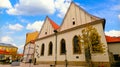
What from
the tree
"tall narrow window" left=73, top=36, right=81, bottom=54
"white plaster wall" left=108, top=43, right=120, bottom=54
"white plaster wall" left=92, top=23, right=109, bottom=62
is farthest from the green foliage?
"white plaster wall" left=108, top=43, right=120, bottom=54

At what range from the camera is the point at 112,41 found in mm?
31031

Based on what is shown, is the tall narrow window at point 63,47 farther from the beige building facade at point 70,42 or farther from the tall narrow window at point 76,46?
the tall narrow window at point 76,46

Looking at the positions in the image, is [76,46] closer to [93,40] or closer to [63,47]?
[63,47]

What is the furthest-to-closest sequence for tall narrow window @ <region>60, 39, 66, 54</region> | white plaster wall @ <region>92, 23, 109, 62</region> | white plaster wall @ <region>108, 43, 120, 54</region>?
white plaster wall @ <region>108, 43, 120, 54</region>, tall narrow window @ <region>60, 39, 66, 54</region>, white plaster wall @ <region>92, 23, 109, 62</region>

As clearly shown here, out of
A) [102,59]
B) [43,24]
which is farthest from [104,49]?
[43,24]

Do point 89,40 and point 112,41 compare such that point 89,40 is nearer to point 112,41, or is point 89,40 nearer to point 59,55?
point 59,55

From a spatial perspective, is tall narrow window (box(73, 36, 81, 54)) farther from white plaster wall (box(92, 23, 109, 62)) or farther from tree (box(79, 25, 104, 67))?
white plaster wall (box(92, 23, 109, 62))

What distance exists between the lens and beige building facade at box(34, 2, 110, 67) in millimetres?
19938

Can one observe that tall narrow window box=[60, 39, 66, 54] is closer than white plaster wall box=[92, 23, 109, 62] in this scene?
No

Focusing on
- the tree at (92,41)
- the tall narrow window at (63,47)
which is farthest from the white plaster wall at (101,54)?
the tall narrow window at (63,47)

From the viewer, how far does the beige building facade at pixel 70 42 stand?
785 inches

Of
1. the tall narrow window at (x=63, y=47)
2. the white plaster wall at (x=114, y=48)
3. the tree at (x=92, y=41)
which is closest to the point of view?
the tree at (x=92, y=41)

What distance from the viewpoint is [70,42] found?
24250 millimetres

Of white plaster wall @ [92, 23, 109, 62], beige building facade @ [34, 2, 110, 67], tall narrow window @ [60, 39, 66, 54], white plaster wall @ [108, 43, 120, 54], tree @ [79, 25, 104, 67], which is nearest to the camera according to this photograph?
white plaster wall @ [92, 23, 109, 62]
